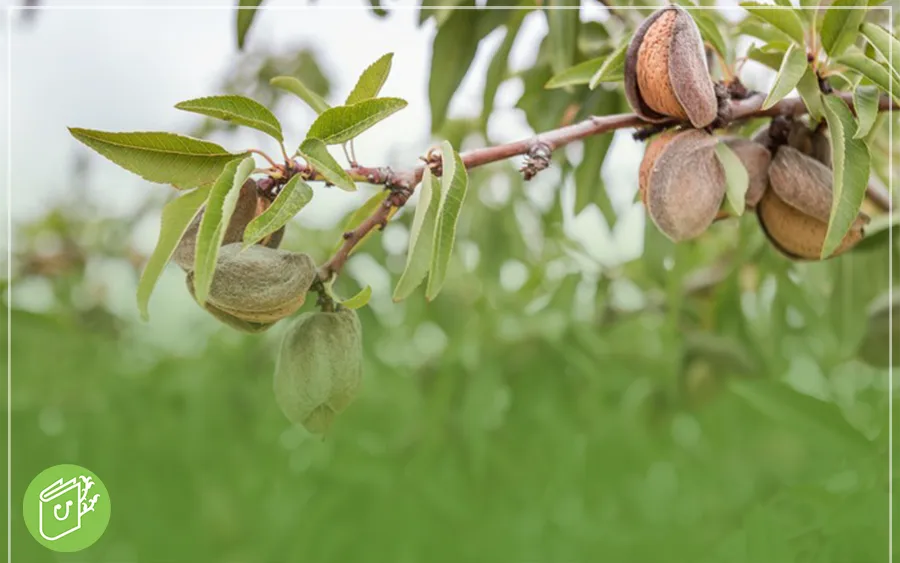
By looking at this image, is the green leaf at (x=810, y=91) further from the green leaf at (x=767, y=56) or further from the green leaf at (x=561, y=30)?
the green leaf at (x=561, y=30)

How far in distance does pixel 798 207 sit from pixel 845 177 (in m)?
0.08

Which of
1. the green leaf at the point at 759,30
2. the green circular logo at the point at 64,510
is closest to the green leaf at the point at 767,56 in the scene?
the green leaf at the point at 759,30

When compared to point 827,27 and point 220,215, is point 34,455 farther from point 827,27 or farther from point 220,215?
point 827,27

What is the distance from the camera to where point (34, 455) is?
1.56 m

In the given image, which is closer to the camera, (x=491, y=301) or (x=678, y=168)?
(x=678, y=168)

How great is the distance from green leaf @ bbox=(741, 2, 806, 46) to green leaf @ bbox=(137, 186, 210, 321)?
12.8 inches

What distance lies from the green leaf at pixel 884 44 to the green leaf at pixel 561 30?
257 mm

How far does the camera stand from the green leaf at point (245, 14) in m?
0.75

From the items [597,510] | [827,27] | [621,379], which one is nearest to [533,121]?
[827,27]

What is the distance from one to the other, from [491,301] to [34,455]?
836 mm

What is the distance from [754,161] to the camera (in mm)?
594

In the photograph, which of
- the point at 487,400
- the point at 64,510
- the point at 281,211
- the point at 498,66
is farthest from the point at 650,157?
the point at 487,400


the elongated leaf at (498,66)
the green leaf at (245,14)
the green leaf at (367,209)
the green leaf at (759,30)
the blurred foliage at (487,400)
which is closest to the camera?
the green leaf at (367,209)

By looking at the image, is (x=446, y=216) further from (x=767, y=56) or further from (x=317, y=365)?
(x=767, y=56)
